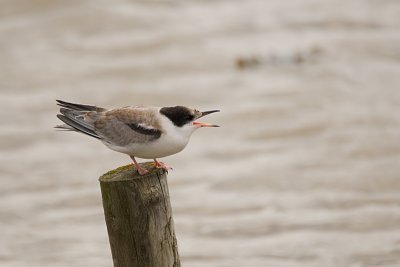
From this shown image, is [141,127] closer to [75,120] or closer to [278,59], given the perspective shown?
[75,120]

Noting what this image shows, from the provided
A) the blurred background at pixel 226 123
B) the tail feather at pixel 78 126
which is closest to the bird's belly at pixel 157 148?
the tail feather at pixel 78 126

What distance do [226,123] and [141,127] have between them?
370 inches

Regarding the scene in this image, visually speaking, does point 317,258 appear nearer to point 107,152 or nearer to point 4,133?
point 107,152

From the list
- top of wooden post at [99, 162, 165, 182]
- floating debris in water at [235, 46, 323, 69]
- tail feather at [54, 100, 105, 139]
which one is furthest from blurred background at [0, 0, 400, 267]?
top of wooden post at [99, 162, 165, 182]

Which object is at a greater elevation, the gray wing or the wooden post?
the gray wing

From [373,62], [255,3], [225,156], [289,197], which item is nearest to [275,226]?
[289,197]

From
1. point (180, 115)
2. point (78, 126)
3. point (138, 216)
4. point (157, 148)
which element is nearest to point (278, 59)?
point (78, 126)

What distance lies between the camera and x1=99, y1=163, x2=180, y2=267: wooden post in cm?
631

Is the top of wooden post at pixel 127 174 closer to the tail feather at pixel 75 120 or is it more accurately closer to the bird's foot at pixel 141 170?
the bird's foot at pixel 141 170

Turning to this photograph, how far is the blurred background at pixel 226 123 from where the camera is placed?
38.3 ft

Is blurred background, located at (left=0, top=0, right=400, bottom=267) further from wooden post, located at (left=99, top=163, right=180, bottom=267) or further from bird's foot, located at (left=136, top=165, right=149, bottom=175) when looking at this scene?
bird's foot, located at (left=136, top=165, right=149, bottom=175)

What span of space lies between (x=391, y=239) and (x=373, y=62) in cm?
751

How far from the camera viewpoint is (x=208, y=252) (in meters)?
11.3

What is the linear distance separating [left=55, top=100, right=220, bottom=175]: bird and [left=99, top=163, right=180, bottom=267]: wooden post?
12 centimetres
